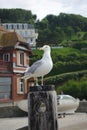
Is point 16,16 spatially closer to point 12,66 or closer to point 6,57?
point 6,57

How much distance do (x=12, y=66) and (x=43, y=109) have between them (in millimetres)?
30275

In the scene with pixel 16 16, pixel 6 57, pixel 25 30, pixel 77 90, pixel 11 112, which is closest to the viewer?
pixel 11 112

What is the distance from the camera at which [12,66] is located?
40.8 metres

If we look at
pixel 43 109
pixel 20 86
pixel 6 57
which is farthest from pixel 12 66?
pixel 43 109

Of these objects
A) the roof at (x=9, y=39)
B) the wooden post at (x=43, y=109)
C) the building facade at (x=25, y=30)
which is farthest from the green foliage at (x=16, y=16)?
the wooden post at (x=43, y=109)

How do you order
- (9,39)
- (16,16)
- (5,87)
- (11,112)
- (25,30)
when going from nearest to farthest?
1. (11,112)
2. (5,87)
3. (9,39)
4. (25,30)
5. (16,16)

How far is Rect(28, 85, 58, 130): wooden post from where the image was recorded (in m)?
10.5

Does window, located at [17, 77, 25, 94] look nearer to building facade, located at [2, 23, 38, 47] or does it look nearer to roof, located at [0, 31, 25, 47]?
roof, located at [0, 31, 25, 47]

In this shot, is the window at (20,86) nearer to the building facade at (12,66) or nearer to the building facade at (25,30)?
the building facade at (12,66)

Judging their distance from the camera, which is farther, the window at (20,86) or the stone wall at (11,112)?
the window at (20,86)

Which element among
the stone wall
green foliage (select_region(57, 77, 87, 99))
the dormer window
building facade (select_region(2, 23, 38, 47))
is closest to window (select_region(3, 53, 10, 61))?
the dormer window

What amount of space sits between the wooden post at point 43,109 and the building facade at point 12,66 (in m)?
26.9

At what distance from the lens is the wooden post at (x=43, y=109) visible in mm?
10547

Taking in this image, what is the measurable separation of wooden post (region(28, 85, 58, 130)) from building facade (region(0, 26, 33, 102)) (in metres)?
26.9
